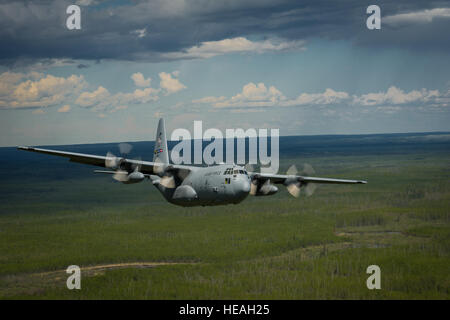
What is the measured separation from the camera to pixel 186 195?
196ft

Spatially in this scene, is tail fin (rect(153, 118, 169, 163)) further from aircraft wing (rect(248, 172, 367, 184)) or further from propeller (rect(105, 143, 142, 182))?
aircraft wing (rect(248, 172, 367, 184))

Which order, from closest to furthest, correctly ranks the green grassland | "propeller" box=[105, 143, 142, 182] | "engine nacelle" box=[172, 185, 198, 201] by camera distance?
1. "engine nacelle" box=[172, 185, 198, 201]
2. "propeller" box=[105, 143, 142, 182]
3. the green grassland

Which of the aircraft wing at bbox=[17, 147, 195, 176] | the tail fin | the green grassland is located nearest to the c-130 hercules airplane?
the aircraft wing at bbox=[17, 147, 195, 176]

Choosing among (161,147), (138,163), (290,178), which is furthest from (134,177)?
(290,178)

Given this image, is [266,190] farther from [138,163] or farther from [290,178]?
[138,163]

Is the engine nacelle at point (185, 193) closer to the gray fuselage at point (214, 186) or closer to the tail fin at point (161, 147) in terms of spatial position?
the gray fuselage at point (214, 186)

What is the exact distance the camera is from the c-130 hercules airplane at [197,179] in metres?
56.3

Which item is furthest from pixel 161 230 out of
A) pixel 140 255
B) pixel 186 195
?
pixel 186 195

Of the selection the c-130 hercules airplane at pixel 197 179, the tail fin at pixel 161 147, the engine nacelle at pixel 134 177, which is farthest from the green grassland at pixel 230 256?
the engine nacelle at pixel 134 177

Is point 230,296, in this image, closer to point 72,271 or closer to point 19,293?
point 72,271

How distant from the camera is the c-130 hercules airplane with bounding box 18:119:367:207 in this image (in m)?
56.3
